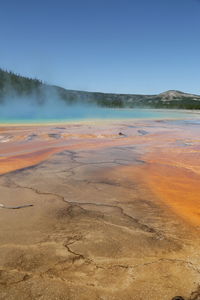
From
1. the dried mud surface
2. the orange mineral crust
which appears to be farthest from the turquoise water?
the dried mud surface

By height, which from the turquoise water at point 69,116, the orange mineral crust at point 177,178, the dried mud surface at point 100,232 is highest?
the turquoise water at point 69,116

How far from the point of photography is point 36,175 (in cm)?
418

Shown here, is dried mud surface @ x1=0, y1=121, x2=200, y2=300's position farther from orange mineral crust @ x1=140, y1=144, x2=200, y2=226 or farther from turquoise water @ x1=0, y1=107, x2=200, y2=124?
turquoise water @ x1=0, y1=107, x2=200, y2=124

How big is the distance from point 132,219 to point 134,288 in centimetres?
100

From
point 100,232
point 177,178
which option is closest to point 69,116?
point 177,178

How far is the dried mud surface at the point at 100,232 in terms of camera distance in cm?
164

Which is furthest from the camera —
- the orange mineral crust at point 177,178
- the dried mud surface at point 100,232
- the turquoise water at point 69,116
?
the turquoise water at point 69,116

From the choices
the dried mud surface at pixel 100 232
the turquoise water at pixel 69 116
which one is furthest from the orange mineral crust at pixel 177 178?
the turquoise water at pixel 69 116

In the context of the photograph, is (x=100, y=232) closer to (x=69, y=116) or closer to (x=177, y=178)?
(x=177, y=178)

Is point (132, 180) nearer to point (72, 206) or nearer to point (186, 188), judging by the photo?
point (186, 188)

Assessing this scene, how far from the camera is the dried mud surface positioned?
1640mm

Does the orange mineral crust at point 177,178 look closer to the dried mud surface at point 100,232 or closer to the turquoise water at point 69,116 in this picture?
the dried mud surface at point 100,232

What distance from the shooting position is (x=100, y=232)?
2318mm

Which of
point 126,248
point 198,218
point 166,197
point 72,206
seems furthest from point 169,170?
point 126,248
